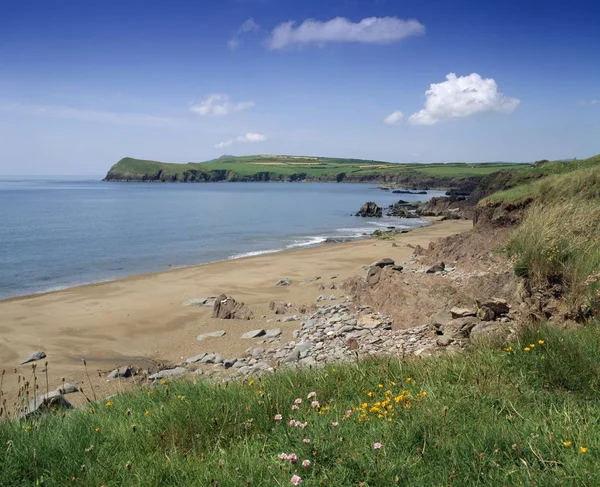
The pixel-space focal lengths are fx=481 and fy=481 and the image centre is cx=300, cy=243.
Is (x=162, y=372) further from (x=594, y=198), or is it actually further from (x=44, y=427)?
(x=594, y=198)

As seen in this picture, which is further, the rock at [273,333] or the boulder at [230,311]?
the boulder at [230,311]

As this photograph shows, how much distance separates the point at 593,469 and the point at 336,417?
82.9 inches

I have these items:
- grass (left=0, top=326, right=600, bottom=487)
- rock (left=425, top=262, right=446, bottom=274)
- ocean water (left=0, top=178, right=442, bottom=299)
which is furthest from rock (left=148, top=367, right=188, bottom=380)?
ocean water (left=0, top=178, right=442, bottom=299)

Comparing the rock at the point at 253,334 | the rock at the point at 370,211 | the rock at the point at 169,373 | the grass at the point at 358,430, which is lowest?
the rock at the point at 169,373

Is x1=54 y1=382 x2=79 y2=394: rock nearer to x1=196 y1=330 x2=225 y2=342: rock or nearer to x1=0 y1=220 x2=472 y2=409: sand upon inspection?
Result: x1=0 y1=220 x2=472 y2=409: sand

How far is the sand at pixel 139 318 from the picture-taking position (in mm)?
13023

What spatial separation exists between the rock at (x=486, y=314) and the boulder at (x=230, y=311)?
834cm

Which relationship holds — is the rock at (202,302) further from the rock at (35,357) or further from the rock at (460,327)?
the rock at (460,327)

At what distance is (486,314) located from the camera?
9555mm

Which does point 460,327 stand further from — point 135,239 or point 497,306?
point 135,239

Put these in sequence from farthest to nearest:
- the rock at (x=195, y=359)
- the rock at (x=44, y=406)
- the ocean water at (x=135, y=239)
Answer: the ocean water at (x=135, y=239), the rock at (x=195, y=359), the rock at (x=44, y=406)

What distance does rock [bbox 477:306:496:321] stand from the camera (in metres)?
9.52

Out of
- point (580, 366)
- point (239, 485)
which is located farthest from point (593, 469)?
point (239, 485)

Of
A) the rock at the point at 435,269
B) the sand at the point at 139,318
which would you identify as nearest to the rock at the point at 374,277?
the sand at the point at 139,318
